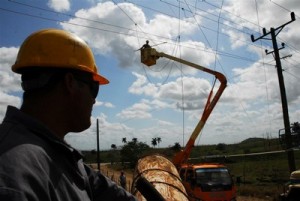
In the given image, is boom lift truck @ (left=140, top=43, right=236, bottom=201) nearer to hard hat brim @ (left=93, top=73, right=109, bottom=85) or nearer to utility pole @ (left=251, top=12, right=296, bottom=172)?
utility pole @ (left=251, top=12, right=296, bottom=172)

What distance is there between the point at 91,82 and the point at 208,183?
14.2m

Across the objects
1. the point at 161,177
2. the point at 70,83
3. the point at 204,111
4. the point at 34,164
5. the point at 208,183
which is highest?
the point at 204,111

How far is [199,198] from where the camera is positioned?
50.1 ft

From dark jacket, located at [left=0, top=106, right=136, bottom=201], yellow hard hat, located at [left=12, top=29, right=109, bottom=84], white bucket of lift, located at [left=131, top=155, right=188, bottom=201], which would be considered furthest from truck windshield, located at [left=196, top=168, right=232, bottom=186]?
dark jacket, located at [left=0, top=106, right=136, bottom=201]

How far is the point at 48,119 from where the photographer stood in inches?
69.4

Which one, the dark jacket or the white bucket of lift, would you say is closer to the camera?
the dark jacket

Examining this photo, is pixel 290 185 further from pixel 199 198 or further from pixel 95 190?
pixel 95 190

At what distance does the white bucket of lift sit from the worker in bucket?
12.3ft

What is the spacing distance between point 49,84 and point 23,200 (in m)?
0.63

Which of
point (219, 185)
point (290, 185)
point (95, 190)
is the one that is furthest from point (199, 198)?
point (95, 190)

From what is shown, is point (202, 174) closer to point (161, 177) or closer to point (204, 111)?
point (204, 111)

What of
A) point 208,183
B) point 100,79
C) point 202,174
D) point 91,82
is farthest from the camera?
point 202,174

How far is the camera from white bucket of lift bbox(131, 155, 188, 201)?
661cm

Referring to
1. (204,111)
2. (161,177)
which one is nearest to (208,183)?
(204,111)
